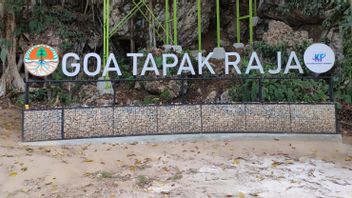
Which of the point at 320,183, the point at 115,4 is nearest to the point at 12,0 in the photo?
the point at 115,4

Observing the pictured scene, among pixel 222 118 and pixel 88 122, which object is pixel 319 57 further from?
pixel 88 122

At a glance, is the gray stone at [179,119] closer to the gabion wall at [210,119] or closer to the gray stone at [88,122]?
the gabion wall at [210,119]

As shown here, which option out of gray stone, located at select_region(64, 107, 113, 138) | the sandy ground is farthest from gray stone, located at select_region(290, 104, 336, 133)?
gray stone, located at select_region(64, 107, 113, 138)

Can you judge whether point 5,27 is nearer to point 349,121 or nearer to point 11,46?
point 11,46

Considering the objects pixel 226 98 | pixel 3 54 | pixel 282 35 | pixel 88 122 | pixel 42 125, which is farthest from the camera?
pixel 282 35

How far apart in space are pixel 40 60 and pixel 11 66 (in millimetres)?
5203

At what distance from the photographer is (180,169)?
507 centimetres

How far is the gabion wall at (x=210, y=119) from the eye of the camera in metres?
6.62

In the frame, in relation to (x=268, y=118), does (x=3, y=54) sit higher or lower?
higher

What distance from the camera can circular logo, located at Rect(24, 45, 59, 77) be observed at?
6402 millimetres

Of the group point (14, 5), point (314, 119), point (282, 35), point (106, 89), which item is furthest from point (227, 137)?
point (14, 5)

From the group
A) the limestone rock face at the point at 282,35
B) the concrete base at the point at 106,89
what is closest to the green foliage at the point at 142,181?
the concrete base at the point at 106,89

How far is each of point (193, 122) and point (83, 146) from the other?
7.13 feet

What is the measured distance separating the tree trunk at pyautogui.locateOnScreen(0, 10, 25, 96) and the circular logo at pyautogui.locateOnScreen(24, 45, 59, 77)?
4945mm
